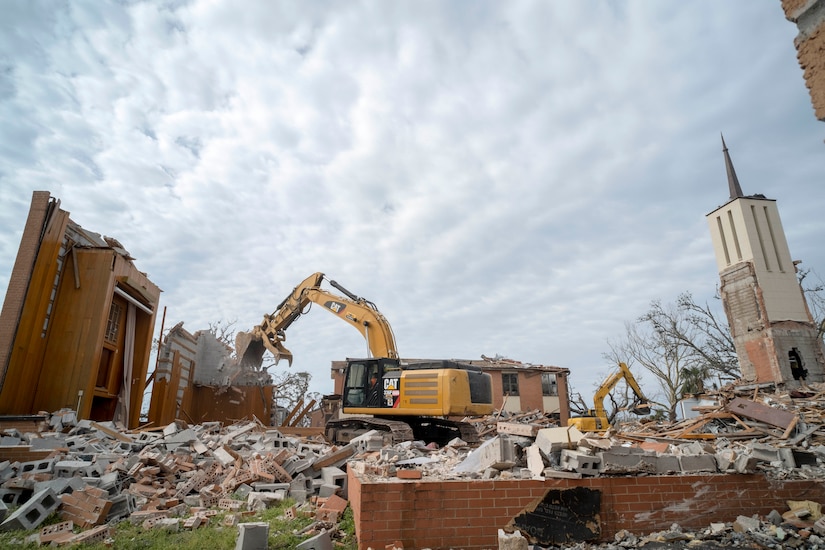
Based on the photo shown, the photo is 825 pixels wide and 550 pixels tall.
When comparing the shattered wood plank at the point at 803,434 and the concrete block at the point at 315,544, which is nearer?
the concrete block at the point at 315,544

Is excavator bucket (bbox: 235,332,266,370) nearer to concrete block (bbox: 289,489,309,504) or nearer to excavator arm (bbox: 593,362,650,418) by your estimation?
concrete block (bbox: 289,489,309,504)

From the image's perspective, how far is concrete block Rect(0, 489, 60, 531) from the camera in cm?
523

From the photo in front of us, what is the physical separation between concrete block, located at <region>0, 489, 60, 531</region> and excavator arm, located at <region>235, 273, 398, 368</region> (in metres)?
8.20

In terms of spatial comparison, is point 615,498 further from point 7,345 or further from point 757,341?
point 757,341

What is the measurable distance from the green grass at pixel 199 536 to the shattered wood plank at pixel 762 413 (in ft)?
30.7

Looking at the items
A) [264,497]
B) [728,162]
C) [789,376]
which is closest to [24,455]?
[264,497]

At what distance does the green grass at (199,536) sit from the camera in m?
4.70

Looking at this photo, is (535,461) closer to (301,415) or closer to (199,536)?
(199,536)

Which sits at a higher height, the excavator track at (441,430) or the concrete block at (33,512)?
the excavator track at (441,430)

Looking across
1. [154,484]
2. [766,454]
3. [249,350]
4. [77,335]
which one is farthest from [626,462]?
[249,350]

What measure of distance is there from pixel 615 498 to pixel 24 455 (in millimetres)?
8448

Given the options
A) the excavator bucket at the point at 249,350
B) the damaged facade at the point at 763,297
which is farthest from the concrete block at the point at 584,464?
the damaged facade at the point at 763,297

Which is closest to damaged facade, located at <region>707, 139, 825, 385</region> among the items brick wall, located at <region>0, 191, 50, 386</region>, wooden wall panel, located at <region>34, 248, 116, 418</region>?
wooden wall panel, located at <region>34, 248, 116, 418</region>

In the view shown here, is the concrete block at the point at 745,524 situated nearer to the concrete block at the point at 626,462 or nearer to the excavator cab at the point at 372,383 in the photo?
the concrete block at the point at 626,462
